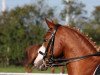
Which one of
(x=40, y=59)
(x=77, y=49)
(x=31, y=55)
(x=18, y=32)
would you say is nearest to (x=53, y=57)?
(x=40, y=59)

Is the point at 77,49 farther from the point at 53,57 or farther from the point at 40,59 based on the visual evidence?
the point at 40,59

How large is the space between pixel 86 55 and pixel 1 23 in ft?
111

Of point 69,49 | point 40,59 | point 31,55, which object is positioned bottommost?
point 40,59

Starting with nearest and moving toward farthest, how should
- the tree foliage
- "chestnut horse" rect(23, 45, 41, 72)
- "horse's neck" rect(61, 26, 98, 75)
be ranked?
"horse's neck" rect(61, 26, 98, 75)
"chestnut horse" rect(23, 45, 41, 72)
the tree foliage

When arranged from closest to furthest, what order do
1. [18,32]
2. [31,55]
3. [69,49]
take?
[69,49] → [31,55] → [18,32]

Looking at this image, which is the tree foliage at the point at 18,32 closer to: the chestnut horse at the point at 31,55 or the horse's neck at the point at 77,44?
the chestnut horse at the point at 31,55

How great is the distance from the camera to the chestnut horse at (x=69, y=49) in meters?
6.02

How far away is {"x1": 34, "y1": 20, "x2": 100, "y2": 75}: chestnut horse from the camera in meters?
6.02

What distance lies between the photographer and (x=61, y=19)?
41781 millimetres

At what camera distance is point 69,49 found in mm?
6066

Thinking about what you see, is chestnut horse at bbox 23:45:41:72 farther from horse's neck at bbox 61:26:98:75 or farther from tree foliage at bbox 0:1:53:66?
tree foliage at bbox 0:1:53:66

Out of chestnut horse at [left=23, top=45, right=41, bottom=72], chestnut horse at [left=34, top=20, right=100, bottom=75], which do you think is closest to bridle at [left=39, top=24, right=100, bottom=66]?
chestnut horse at [left=34, top=20, right=100, bottom=75]

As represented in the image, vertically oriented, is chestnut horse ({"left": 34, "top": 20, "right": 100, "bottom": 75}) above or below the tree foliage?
below

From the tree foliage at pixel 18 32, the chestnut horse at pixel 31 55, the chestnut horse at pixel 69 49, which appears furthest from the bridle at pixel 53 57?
the tree foliage at pixel 18 32
